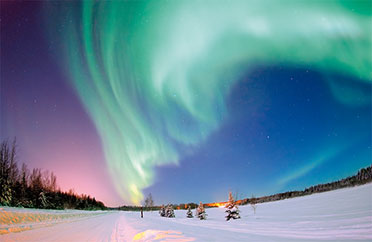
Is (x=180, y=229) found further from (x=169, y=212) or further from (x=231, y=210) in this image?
(x=169, y=212)

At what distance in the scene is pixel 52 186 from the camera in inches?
2217

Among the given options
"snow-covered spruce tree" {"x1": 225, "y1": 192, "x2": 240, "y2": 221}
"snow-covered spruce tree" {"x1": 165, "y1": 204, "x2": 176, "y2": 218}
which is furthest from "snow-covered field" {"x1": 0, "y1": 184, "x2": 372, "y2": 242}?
"snow-covered spruce tree" {"x1": 165, "y1": 204, "x2": 176, "y2": 218}

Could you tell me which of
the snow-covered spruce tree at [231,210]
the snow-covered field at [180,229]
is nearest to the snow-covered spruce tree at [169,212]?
the snow-covered spruce tree at [231,210]

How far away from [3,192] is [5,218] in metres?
17.3

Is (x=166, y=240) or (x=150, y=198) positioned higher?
(x=166, y=240)

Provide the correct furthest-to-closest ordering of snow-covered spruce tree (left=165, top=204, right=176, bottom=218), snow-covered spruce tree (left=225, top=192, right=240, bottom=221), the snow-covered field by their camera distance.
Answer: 1. snow-covered spruce tree (left=165, top=204, right=176, bottom=218)
2. snow-covered spruce tree (left=225, top=192, right=240, bottom=221)
3. the snow-covered field

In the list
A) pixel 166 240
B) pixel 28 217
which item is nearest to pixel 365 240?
pixel 166 240

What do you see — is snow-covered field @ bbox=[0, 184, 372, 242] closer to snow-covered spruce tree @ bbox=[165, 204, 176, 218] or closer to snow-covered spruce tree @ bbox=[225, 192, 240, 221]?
snow-covered spruce tree @ bbox=[225, 192, 240, 221]

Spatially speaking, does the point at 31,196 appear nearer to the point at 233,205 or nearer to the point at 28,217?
the point at 28,217

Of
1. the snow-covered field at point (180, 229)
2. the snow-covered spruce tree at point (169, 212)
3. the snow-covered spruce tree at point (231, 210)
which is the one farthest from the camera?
the snow-covered spruce tree at point (169, 212)

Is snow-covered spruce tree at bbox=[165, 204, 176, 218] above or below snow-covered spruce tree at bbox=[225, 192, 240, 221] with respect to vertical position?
below

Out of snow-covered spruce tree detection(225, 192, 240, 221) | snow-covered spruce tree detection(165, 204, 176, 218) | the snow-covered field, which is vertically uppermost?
the snow-covered field

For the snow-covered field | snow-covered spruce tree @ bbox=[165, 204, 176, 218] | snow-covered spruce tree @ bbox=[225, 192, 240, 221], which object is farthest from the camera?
snow-covered spruce tree @ bbox=[165, 204, 176, 218]

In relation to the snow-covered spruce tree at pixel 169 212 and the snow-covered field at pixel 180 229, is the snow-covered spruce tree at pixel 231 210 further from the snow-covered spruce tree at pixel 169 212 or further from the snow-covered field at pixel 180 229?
the snow-covered spruce tree at pixel 169 212
